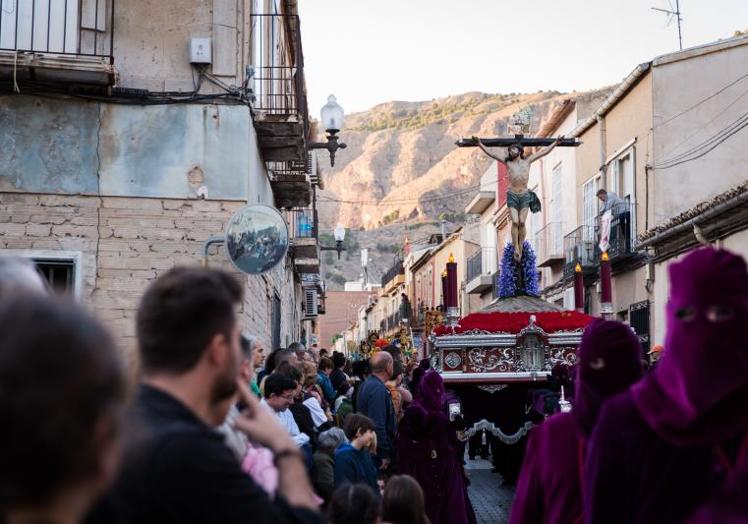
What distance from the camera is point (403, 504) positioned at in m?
5.34

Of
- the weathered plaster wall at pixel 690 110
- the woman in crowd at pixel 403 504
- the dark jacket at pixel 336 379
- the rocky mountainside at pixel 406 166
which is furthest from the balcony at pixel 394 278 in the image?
the woman in crowd at pixel 403 504

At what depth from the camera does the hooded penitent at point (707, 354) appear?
113 inches

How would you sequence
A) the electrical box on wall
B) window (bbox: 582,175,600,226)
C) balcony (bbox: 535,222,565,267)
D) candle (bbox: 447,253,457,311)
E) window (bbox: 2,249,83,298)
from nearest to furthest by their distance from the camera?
candle (bbox: 447,253,457,311), window (bbox: 2,249,83,298), the electrical box on wall, window (bbox: 582,175,600,226), balcony (bbox: 535,222,565,267)

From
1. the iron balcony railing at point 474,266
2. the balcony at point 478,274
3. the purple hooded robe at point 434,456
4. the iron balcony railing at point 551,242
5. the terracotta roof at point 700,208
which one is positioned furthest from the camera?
the iron balcony railing at point 474,266

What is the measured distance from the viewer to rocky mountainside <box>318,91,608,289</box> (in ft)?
410

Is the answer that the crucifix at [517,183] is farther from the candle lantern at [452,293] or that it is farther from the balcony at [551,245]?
the balcony at [551,245]

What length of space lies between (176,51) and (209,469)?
10.1m

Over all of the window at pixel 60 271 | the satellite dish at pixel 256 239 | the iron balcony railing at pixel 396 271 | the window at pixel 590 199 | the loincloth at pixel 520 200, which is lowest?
the window at pixel 60 271

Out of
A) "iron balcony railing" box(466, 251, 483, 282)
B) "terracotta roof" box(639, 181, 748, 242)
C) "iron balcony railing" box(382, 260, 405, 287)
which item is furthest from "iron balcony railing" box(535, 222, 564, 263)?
"iron balcony railing" box(382, 260, 405, 287)

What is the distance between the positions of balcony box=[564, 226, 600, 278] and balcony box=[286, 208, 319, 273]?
6641mm

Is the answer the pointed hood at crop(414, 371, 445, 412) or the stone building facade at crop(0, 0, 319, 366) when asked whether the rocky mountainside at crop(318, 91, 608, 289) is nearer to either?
the stone building facade at crop(0, 0, 319, 366)

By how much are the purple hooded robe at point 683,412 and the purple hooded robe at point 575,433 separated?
2.27 feet

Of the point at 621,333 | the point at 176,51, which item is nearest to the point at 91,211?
the point at 176,51

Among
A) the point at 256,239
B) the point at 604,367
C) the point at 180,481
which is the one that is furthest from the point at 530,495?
the point at 256,239
